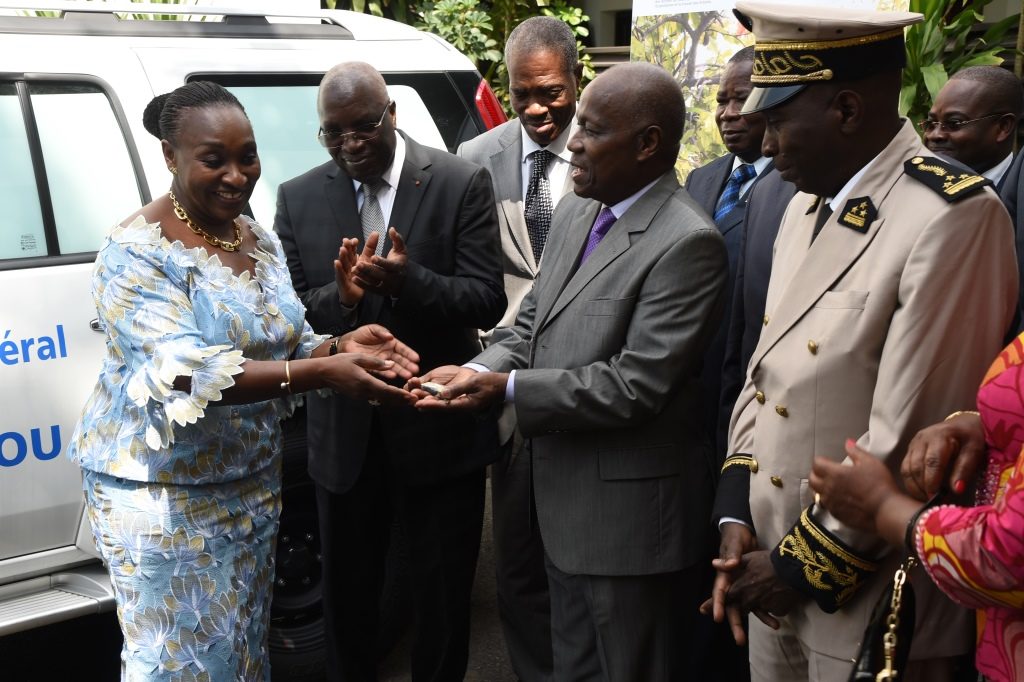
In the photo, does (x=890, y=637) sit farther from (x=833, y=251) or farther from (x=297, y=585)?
(x=297, y=585)

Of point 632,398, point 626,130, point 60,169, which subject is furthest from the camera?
point 60,169

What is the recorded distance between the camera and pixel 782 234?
262 cm

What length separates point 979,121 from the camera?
4461mm

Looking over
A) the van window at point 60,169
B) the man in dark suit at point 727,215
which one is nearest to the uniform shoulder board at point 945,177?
the man in dark suit at point 727,215

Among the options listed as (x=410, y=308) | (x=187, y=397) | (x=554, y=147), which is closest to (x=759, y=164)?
(x=554, y=147)

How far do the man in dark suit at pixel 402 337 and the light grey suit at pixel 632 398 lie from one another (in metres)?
0.73

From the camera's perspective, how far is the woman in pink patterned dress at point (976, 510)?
5.59ft

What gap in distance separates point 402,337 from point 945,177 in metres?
2.00

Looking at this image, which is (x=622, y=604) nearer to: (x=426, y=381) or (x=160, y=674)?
(x=426, y=381)

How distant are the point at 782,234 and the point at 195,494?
1716 millimetres

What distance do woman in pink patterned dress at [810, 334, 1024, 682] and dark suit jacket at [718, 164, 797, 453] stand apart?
4.01ft

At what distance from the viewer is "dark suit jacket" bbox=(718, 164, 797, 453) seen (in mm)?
3209

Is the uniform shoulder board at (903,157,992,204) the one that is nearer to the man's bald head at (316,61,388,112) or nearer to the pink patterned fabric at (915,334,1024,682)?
the pink patterned fabric at (915,334,1024,682)

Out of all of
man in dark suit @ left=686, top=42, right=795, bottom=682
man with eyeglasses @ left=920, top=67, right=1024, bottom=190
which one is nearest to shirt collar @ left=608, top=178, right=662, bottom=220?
man in dark suit @ left=686, top=42, right=795, bottom=682
